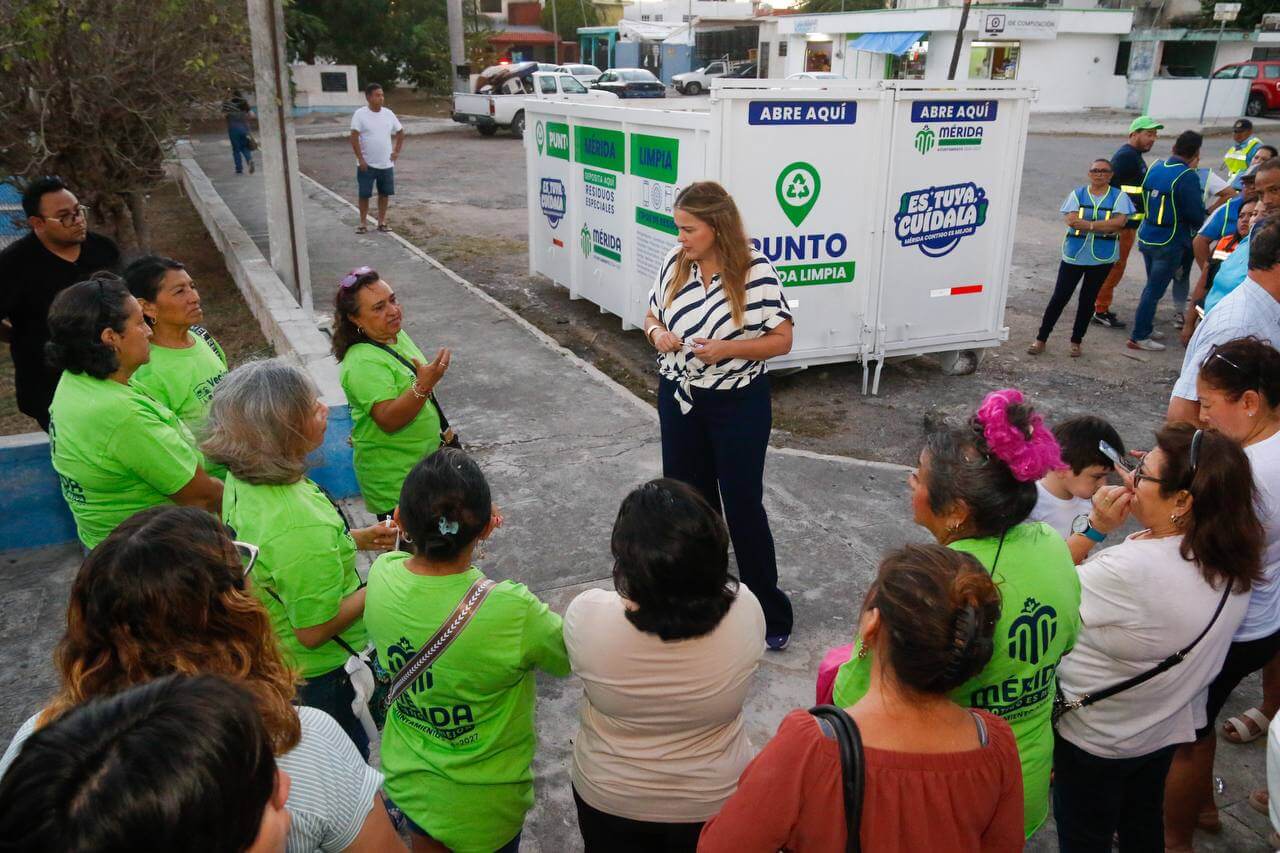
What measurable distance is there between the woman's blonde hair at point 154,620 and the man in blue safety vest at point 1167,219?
29.3 feet

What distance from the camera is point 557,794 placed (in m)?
3.22

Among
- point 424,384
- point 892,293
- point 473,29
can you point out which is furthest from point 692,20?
point 424,384

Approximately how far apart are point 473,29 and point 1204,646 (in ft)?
161

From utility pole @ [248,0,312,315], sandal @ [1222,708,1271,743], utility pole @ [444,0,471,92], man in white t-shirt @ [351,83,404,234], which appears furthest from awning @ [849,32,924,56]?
sandal @ [1222,708,1271,743]

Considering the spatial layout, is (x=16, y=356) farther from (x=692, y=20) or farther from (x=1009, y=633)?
(x=692, y=20)

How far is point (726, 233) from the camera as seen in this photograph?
12.3 feet

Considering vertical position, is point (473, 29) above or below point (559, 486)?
above

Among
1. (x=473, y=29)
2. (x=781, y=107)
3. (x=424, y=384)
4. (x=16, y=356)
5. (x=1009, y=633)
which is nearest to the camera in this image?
(x=1009, y=633)

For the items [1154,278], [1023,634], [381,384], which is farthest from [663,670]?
[1154,278]

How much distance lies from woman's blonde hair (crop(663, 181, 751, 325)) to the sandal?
2.45 m

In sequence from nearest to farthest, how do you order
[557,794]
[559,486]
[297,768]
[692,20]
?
1. [297,768]
2. [557,794]
3. [559,486]
4. [692,20]

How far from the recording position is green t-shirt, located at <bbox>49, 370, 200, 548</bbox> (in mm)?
2963

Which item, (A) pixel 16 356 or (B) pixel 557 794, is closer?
(B) pixel 557 794

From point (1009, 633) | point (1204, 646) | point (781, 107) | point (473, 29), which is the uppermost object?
point (473, 29)
